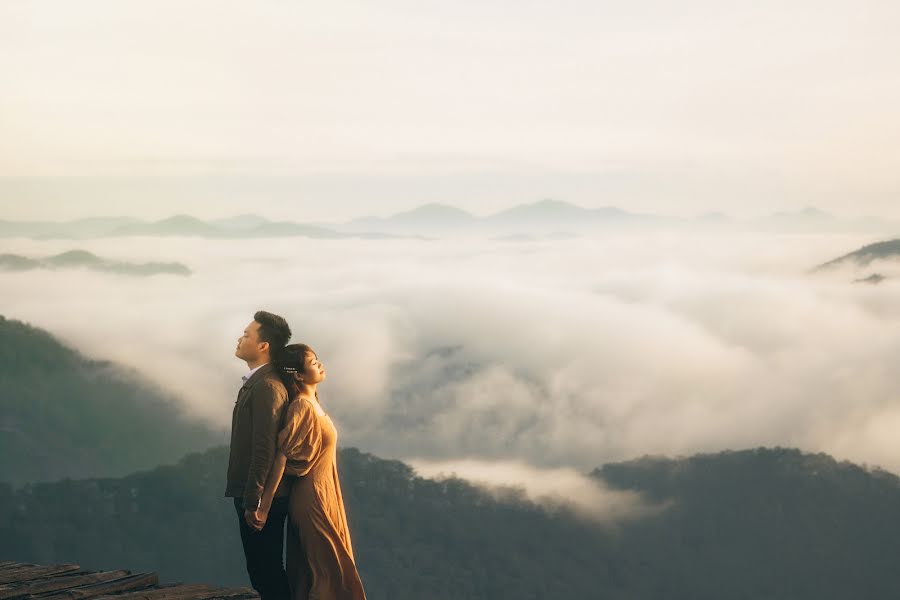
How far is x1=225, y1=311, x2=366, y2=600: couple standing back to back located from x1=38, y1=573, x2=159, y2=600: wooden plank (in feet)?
6.99

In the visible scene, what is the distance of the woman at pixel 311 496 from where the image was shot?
1190cm

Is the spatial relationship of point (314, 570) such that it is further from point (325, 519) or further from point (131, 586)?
point (131, 586)

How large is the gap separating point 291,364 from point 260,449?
3.04 feet

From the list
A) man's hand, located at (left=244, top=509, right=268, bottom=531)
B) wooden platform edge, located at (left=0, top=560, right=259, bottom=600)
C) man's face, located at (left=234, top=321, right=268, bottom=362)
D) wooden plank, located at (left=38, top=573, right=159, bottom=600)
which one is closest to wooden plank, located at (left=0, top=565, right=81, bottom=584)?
wooden platform edge, located at (left=0, top=560, right=259, bottom=600)

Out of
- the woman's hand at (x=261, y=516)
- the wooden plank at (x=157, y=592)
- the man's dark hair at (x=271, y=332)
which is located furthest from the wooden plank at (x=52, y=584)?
the man's dark hair at (x=271, y=332)

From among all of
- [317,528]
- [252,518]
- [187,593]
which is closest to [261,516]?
[252,518]

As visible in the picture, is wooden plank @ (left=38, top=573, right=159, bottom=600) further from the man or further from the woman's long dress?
the woman's long dress

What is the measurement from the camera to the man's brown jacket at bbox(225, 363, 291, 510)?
11.6 meters

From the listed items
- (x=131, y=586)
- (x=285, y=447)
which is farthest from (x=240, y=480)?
(x=131, y=586)

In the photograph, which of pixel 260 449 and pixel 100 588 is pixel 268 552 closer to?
pixel 260 449

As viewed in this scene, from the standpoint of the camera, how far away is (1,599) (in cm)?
1287

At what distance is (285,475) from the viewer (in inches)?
475

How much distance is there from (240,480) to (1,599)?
3321mm

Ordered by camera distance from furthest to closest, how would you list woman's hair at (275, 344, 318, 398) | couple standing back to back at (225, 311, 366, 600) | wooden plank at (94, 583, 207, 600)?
wooden plank at (94, 583, 207, 600) < woman's hair at (275, 344, 318, 398) < couple standing back to back at (225, 311, 366, 600)
